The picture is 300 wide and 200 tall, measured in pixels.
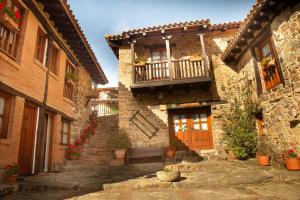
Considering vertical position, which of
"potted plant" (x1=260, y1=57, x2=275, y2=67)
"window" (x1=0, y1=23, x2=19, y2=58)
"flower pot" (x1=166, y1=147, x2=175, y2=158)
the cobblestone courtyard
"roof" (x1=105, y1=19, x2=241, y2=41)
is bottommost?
the cobblestone courtyard

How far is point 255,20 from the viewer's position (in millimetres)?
6457

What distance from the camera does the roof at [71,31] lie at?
711 cm

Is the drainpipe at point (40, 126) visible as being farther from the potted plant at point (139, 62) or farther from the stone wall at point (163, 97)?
the potted plant at point (139, 62)

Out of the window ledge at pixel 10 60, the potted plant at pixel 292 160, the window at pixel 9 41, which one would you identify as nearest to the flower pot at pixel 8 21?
the window at pixel 9 41

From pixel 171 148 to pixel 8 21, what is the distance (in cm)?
678

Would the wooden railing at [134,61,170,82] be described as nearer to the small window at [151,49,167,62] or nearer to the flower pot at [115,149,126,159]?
the small window at [151,49,167,62]

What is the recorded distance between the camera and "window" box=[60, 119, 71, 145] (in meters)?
8.76

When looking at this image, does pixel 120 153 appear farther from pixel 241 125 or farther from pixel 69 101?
→ pixel 241 125

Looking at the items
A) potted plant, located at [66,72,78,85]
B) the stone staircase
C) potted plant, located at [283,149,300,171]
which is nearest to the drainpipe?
the stone staircase

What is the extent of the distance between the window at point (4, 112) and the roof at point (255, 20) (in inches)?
287

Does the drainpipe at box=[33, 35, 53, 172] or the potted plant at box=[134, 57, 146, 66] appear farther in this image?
the potted plant at box=[134, 57, 146, 66]

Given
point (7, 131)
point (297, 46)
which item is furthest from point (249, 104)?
point (7, 131)

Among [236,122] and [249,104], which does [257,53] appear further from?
[236,122]

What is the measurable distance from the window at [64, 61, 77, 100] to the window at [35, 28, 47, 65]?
1.89 metres
